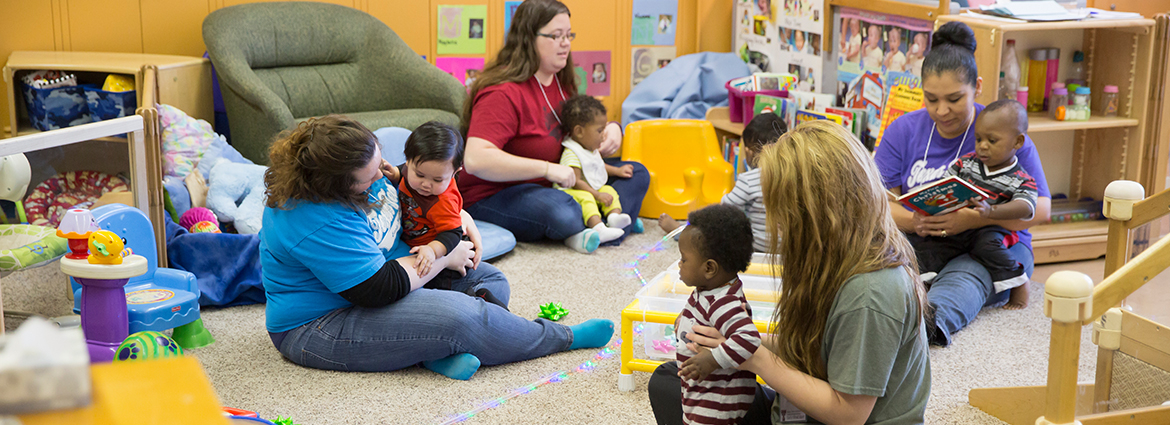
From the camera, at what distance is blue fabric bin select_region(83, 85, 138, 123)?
375 centimetres

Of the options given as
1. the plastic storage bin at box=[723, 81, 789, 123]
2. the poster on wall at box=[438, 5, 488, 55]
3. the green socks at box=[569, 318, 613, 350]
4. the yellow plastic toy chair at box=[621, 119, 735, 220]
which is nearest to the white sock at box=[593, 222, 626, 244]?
the yellow plastic toy chair at box=[621, 119, 735, 220]

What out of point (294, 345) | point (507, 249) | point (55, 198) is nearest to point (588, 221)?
point (507, 249)

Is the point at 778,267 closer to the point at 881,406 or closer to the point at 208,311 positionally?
the point at 881,406

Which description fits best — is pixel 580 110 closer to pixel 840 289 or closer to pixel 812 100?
pixel 812 100

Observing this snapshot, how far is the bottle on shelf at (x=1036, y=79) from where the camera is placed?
3.38m

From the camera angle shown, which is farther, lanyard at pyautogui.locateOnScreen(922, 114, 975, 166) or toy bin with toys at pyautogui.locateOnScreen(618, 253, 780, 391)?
lanyard at pyautogui.locateOnScreen(922, 114, 975, 166)

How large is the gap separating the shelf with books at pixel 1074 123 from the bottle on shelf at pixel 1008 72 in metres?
0.13

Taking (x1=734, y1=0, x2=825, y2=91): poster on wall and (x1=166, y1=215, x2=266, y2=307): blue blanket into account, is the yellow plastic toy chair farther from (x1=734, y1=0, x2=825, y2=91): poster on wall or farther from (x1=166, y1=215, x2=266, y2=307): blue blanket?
(x1=166, y1=215, x2=266, y2=307): blue blanket

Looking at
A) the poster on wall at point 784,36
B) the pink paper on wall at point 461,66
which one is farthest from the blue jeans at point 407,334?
the pink paper on wall at point 461,66

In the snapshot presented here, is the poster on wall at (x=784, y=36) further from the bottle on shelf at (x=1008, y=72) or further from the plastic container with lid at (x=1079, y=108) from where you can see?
the plastic container with lid at (x=1079, y=108)

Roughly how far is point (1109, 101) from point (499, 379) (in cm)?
250

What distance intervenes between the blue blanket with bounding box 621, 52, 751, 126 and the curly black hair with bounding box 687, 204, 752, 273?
3251mm

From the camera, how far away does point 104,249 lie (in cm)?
227

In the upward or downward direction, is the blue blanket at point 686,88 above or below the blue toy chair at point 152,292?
above
